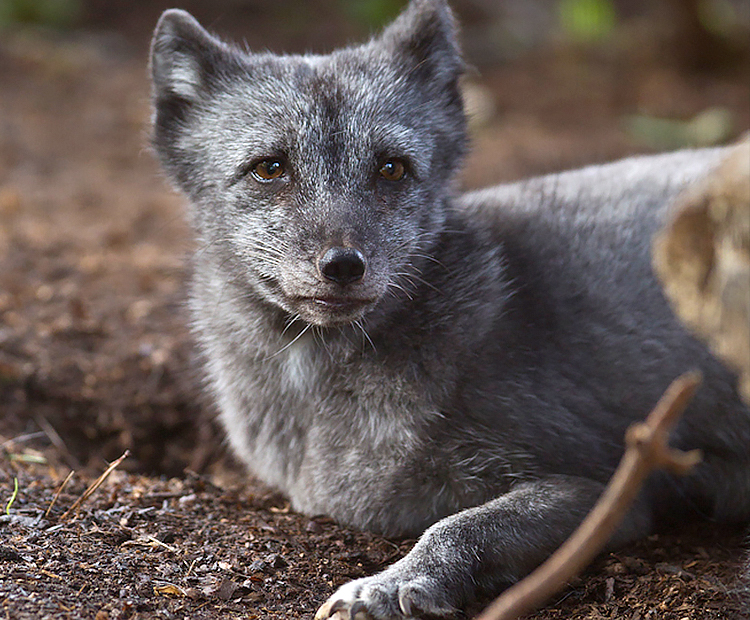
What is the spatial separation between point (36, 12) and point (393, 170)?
11.6 m

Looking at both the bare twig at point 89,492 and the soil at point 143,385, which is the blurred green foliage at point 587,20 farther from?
the bare twig at point 89,492

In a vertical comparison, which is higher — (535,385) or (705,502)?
(535,385)

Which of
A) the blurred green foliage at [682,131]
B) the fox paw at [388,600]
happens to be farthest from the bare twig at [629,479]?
the blurred green foliage at [682,131]

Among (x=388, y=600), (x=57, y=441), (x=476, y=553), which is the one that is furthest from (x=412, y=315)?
(x=57, y=441)

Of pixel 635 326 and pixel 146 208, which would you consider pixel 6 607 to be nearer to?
pixel 635 326

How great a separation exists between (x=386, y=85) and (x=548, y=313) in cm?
139

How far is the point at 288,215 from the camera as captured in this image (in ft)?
12.9

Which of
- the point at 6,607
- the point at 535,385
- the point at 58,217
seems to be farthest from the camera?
the point at 58,217

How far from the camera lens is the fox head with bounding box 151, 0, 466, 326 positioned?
385cm

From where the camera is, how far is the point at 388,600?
3.37 metres

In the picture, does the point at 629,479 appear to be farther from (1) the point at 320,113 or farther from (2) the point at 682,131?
(2) the point at 682,131

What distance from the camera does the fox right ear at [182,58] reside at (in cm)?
441

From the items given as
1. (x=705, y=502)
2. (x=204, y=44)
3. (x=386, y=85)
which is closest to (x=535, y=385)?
(x=705, y=502)

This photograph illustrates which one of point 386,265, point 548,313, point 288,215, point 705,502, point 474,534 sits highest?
point 288,215
